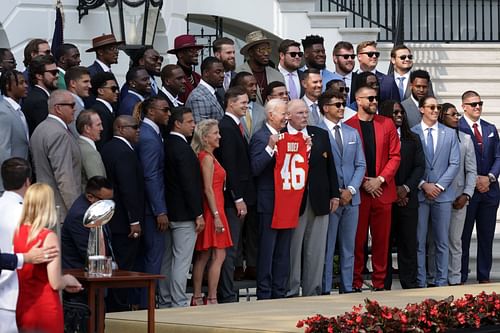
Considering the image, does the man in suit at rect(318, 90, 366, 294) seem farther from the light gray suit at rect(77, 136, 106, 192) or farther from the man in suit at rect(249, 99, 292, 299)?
the light gray suit at rect(77, 136, 106, 192)

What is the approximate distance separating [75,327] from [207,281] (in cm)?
402

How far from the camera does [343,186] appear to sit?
625 inches

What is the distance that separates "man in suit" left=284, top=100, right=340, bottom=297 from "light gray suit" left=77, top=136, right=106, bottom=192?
7.73 ft

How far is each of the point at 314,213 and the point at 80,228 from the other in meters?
3.49

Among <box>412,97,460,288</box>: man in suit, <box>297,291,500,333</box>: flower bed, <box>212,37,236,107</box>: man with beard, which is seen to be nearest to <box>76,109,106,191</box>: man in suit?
<box>212,37,236,107</box>: man with beard

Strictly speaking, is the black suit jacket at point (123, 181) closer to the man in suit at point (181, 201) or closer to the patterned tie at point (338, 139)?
the man in suit at point (181, 201)

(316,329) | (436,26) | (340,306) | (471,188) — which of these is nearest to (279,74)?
(471,188)

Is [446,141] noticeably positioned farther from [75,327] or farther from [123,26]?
[75,327]

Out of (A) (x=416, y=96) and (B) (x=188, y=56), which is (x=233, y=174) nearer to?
(B) (x=188, y=56)

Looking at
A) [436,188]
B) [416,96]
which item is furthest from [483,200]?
[416,96]

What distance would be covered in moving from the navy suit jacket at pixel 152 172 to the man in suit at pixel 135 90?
677 mm

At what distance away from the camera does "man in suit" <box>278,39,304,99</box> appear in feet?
54.3

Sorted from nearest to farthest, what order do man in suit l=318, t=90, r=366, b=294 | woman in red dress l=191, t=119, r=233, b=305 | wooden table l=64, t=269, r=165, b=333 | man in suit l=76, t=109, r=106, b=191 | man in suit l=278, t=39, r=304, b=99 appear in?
wooden table l=64, t=269, r=165, b=333
man in suit l=76, t=109, r=106, b=191
woman in red dress l=191, t=119, r=233, b=305
man in suit l=318, t=90, r=366, b=294
man in suit l=278, t=39, r=304, b=99

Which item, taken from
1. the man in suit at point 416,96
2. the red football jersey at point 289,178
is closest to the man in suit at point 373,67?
the man in suit at point 416,96
